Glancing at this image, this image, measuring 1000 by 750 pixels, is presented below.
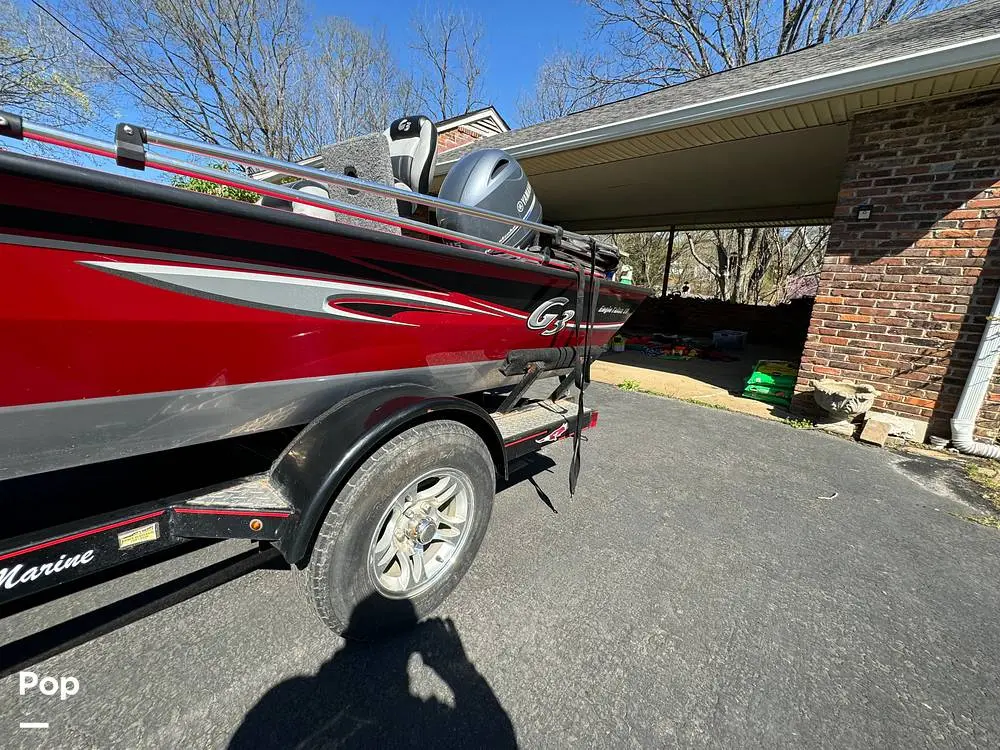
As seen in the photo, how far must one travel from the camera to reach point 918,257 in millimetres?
3811

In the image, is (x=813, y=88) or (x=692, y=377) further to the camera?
(x=692, y=377)

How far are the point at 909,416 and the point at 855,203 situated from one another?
212 centimetres

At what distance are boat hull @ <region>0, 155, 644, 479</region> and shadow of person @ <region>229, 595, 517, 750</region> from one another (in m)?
0.89

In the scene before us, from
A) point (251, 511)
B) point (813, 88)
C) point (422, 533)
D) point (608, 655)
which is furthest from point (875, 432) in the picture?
point (251, 511)

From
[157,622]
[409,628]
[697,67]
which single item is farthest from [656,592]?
[697,67]

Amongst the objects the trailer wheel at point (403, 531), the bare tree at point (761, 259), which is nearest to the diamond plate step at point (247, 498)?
the trailer wheel at point (403, 531)

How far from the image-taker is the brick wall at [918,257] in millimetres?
3521

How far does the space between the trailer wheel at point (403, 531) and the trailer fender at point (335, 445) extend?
6 centimetres

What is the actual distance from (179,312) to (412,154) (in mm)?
1891

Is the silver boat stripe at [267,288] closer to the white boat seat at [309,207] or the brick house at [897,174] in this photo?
the white boat seat at [309,207]

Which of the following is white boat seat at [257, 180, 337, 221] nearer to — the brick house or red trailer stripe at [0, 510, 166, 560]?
red trailer stripe at [0, 510, 166, 560]

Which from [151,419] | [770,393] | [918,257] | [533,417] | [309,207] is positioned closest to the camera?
[151,419]

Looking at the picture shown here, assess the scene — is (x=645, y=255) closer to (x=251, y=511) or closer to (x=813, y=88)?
(x=813, y=88)

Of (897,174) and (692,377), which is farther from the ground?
(897,174)
